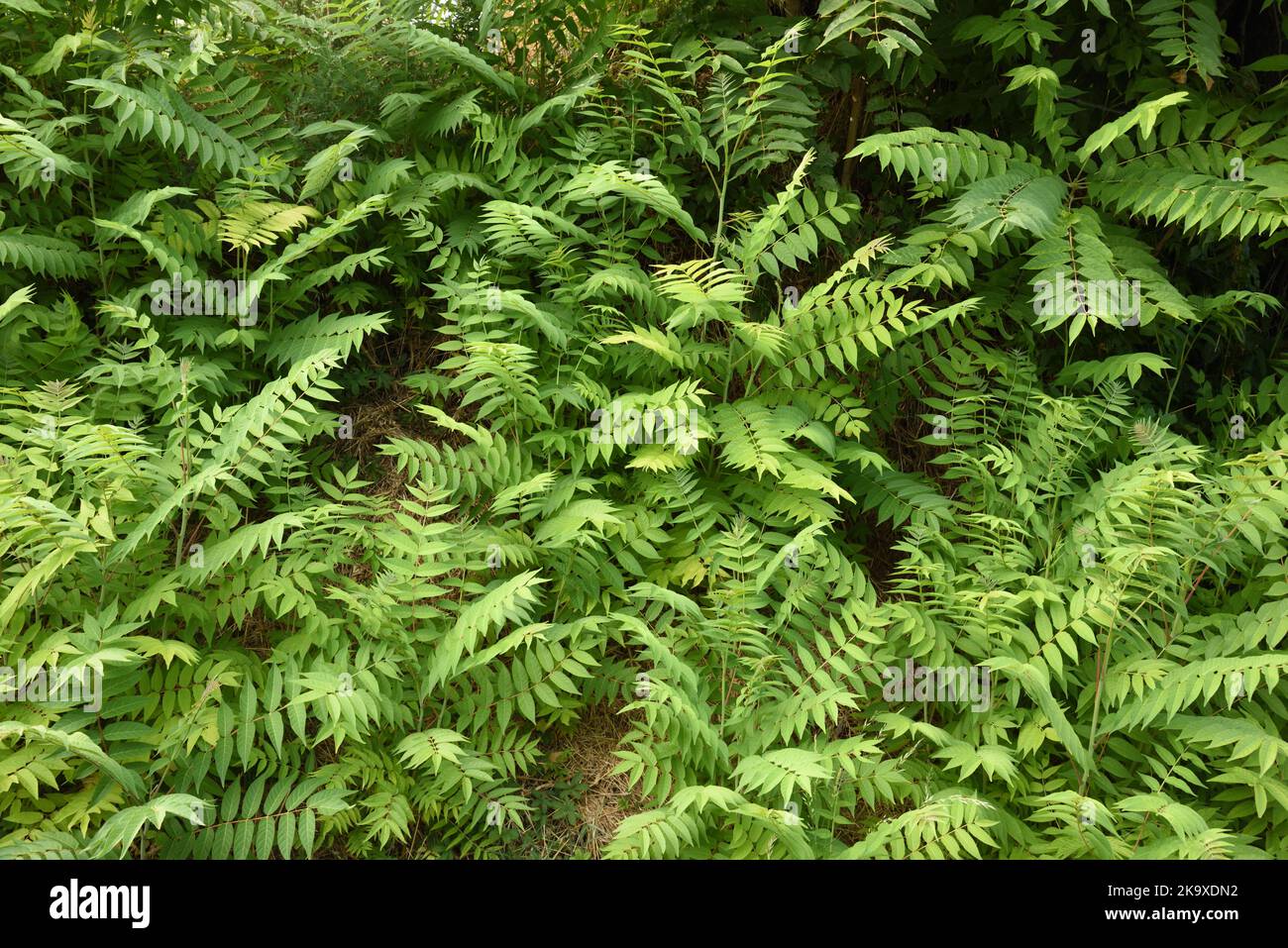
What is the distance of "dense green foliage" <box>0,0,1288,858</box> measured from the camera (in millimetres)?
3248

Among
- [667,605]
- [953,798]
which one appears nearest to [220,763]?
[667,605]

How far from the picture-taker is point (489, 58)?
478 centimetres

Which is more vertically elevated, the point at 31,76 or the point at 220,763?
the point at 31,76

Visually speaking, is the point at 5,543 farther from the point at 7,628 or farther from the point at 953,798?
the point at 953,798

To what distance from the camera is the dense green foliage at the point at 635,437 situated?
3.25m

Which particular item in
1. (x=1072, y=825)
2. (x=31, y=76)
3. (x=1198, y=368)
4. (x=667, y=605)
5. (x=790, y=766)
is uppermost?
(x=31, y=76)

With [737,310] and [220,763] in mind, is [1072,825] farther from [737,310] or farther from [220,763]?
[220,763]

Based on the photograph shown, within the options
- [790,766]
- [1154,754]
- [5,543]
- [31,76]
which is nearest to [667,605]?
[790,766]

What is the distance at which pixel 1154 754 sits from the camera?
142 inches

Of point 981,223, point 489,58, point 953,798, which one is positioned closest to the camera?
point 953,798

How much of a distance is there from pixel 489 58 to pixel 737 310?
192 cm

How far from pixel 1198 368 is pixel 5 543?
5.23m

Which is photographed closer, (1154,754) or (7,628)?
(7,628)

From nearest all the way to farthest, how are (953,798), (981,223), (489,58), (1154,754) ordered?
(953,798) → (1154,754) → (981,223) → (489,58)
